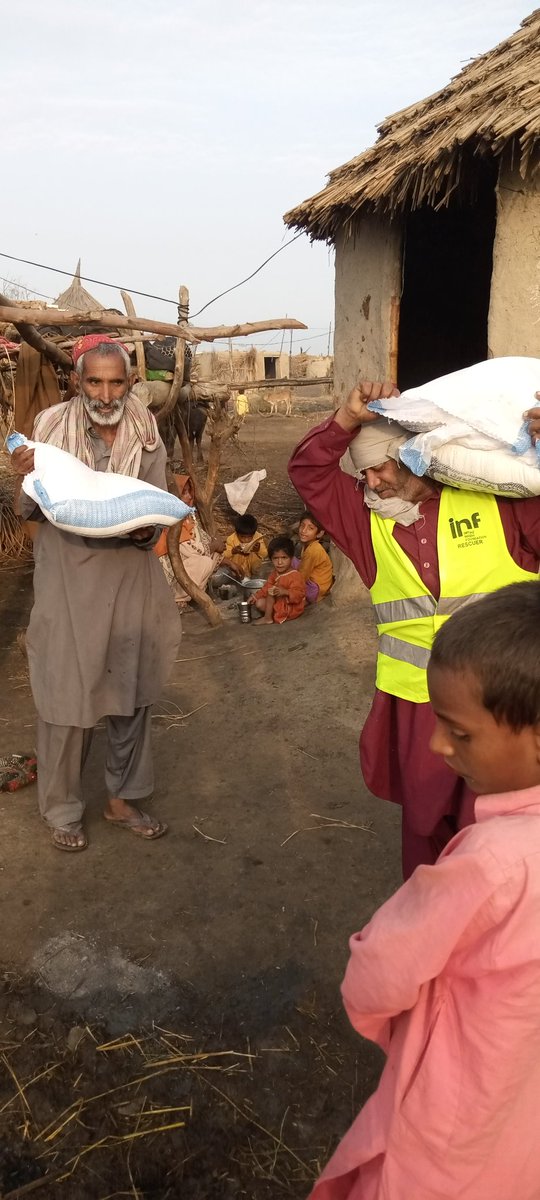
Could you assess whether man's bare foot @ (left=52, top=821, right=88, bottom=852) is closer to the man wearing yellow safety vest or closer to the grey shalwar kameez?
the grey shalwar kameez

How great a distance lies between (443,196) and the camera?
573 centimetres

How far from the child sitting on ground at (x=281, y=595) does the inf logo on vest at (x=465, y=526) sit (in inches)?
176

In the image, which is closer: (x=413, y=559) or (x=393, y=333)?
(x=413, y=559)

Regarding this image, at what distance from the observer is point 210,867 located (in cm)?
345

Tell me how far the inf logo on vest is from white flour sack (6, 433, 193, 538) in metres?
1.16

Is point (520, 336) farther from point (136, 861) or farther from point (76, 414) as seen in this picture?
point (136, 861)

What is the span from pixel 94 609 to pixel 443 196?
4.13m

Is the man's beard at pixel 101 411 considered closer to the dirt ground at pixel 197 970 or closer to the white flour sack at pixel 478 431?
→ the white flour sack at pixel 478 431

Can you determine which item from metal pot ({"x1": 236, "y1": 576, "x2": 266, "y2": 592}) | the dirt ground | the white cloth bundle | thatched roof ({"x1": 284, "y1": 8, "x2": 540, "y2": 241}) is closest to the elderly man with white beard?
the dirt ground

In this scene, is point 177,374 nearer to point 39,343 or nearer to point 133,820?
point 39,343

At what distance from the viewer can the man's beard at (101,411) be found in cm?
314

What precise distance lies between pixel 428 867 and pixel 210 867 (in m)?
2.50

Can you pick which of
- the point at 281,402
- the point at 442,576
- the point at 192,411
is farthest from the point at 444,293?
the point at 281,402

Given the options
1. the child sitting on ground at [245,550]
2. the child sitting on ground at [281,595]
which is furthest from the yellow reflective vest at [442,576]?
the child sitting on ground at [245,550]
